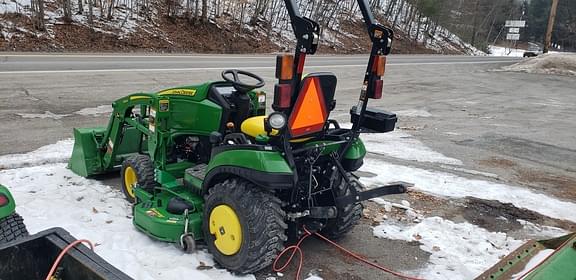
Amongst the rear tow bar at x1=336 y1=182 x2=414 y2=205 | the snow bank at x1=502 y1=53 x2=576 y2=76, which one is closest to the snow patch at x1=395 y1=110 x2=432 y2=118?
the rear tow bar at x1=336 y1=182 x2=414 y2=205

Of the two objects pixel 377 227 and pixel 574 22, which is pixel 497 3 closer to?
pixel 574 22

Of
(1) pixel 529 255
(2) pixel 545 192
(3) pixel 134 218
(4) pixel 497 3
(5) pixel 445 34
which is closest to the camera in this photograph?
(1) pixel 529 255

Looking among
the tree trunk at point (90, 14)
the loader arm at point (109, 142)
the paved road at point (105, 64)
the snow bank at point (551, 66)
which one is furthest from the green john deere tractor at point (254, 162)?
the snow bank at point (551, 66)

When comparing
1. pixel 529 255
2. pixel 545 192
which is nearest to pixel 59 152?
pixel 529 255

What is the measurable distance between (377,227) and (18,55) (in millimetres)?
14774

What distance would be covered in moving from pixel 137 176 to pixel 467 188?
3879 mm

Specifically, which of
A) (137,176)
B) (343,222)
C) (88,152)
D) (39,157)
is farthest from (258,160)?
(39,157)

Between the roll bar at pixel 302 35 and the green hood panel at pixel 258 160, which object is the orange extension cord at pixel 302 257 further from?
the roll bar at pixel 302 35

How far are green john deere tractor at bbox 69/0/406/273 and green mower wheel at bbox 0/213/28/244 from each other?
1056 mm

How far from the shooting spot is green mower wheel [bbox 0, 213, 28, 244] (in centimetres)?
300

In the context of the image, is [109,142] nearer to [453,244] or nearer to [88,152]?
[88,152]

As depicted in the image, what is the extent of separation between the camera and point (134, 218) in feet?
13.8

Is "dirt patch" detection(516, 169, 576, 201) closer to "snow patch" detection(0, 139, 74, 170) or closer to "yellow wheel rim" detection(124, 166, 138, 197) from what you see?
"yellow wheel rim" detection(124, 166, 138, 197)

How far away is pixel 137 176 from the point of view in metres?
4.66
